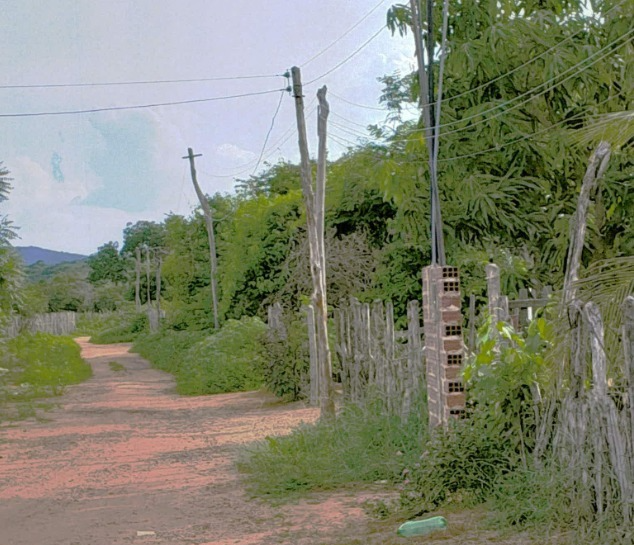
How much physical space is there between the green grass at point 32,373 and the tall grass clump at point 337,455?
738 cm

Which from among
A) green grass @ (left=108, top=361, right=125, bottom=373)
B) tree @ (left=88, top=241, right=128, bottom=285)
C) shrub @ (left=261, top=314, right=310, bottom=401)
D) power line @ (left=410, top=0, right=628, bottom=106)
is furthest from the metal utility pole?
tree @ (left=88, top=241, right=128, bottom=285)

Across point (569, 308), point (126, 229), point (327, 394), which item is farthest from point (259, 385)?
point (126, 229)

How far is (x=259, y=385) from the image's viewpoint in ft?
61.6

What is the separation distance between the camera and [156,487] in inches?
340

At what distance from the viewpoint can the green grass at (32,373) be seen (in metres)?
16.7

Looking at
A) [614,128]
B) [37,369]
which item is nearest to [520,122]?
[614,128]

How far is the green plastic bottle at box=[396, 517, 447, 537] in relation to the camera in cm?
603

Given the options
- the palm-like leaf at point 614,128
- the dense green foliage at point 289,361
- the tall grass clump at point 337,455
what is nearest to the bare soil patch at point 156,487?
the tall grass clump at point 337,455

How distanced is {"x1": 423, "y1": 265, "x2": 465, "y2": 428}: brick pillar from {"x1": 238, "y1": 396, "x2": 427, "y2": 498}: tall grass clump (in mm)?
439

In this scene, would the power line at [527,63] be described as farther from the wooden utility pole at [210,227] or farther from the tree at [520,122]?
the wooden utility pole at [210,227]

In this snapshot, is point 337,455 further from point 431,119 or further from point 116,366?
point 116,366

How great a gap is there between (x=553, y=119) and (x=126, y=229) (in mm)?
65900

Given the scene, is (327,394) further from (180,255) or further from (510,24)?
(180,255)

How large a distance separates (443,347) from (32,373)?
16.6m
